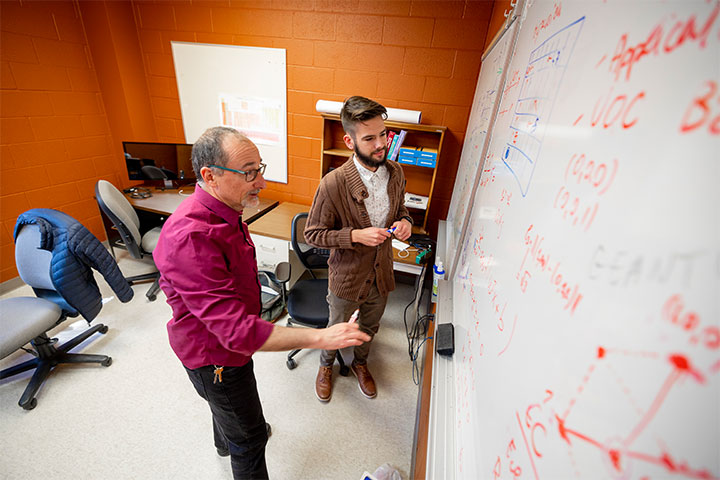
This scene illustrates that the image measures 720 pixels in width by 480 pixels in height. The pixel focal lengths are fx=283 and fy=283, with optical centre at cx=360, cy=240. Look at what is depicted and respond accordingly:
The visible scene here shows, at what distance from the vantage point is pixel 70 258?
1.68m

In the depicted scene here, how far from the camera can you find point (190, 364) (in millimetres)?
1045

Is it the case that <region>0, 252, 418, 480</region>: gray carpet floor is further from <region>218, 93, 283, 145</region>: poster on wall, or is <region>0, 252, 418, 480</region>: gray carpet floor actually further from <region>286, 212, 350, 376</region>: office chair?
<region>218, 93, 283, 145</region>: poster on wall

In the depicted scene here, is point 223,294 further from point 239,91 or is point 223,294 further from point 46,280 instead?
point 239,91

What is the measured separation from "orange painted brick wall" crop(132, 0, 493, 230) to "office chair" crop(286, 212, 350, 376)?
3.75ft

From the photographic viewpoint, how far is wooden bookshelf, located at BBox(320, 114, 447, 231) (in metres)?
2.52

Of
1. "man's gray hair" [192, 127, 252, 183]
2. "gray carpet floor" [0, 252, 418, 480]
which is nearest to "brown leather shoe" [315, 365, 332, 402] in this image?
"gray carpet floor" [0, 252, 418, 480]

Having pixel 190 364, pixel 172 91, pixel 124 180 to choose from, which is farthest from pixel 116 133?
pixel 190 364

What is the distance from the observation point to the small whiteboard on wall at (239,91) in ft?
8.84

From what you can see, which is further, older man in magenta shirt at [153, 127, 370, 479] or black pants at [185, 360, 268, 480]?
black pants at [185, 360, 268, 480]

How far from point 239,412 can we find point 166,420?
939 mm

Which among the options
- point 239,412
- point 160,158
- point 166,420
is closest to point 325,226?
point 239,412

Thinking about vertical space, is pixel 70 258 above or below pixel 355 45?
below

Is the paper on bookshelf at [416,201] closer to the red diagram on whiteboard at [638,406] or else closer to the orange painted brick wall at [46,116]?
the red diagram on whiteboard at [638,406]

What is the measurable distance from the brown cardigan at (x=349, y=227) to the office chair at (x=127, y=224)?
68.3 inches
